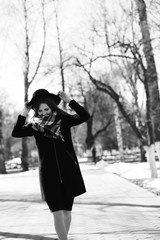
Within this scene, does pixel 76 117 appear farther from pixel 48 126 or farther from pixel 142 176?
pixel 142 176

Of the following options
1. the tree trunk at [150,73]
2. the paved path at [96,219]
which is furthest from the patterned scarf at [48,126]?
the tree trunk at [150,73]

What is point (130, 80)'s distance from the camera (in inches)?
979

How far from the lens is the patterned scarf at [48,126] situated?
3762 millimetres

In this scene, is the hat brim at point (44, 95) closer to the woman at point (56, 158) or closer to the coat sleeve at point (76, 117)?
the woman at point (56, 158)

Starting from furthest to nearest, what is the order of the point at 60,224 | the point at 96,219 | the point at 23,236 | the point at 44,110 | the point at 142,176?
1. the point at 142,176
2. the point at 96,219
3. the point at 23,236
4. the point at 44,110
5. the point at 60,224

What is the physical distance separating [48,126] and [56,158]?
0.31m

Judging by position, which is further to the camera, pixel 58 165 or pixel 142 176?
pixel 142 176

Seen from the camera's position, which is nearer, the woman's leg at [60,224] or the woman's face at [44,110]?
the woman's leg at [60,224]

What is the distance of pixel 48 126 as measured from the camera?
3.76m

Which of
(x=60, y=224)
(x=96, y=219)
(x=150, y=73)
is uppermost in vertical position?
(x=150, y=73)

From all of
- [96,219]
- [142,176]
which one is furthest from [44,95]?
[142,176]

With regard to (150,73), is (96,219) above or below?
below

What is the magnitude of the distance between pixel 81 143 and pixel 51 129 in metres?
78.7

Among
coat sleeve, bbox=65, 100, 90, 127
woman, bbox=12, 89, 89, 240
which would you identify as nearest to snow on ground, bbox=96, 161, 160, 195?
coat sleeve, bbox=65, 100, 90, 127
